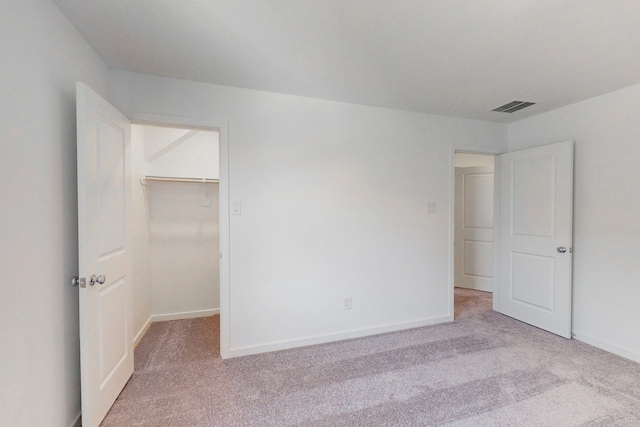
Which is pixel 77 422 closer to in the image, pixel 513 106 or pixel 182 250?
pixel 182 250

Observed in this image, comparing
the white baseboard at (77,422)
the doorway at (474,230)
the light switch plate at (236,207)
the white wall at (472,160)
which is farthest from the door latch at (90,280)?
the white wall at (472,160)

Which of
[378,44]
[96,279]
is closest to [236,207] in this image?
[96,279]

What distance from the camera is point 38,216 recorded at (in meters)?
1.37

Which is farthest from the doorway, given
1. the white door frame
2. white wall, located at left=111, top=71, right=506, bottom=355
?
the white door frame

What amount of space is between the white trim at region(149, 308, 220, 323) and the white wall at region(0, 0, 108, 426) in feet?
5.30

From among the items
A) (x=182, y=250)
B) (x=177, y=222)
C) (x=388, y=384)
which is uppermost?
(x=177, y=222)

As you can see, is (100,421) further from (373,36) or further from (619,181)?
(619,181)

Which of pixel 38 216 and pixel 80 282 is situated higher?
pixel 38 216

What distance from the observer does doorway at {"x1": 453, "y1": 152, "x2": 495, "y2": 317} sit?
4.60m

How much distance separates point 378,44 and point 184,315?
3.37 meters

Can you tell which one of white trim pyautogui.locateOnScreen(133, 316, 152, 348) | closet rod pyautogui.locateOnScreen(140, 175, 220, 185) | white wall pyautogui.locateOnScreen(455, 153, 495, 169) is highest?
white wall pyautogui.locateOnScreen(455, 153, 495, 169)

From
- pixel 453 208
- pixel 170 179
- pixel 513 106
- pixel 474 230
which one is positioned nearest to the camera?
pixel 513 106

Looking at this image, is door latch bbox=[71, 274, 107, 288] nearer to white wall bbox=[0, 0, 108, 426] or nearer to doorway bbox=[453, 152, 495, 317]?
white wall bbox=[0, 0, 108, 426]

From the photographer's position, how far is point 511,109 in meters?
3.06
